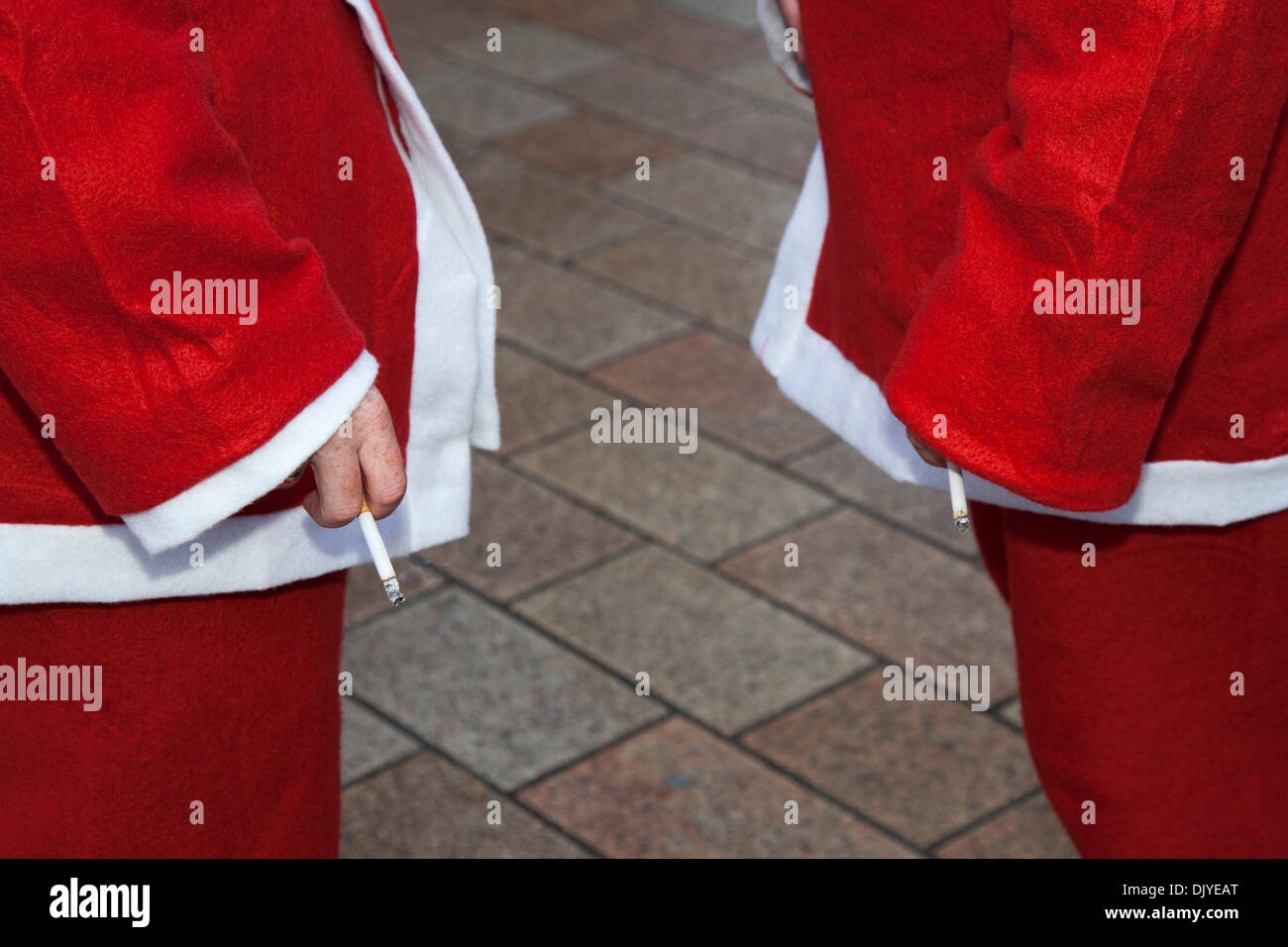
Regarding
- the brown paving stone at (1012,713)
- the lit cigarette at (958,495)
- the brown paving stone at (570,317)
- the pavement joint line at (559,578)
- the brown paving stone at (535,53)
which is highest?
the brown paving stone at (535,53)

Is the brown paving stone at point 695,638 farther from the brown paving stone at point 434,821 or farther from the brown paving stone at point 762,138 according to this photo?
the brown paving stone at point 762,138

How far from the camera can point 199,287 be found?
5.00 feet

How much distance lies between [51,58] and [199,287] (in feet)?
0.71

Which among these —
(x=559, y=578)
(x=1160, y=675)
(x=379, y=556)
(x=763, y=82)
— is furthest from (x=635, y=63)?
(x=379, y=556)

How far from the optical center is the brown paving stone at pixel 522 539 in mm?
3924

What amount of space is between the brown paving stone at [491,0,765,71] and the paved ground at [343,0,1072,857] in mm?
1321

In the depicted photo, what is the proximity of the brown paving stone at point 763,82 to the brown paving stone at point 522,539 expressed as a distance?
8.49ft

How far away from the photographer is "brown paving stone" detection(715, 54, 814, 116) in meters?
6.39

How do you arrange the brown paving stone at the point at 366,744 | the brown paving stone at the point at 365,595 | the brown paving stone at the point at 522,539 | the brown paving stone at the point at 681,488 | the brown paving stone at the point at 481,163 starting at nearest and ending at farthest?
the brown paving stone at the point at 366,744 → the brown paving stone at the point at 365,595 → the brown paving stone at the point at 522,539 → the brown paving stone at the point at 681,488 → the brown paving stone at the point at 481,163

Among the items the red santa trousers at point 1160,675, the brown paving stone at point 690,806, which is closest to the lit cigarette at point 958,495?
the red santa trousers at point 1160,675

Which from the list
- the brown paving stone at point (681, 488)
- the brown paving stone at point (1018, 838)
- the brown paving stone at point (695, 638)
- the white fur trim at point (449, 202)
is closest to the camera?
the white fur trim at point (449, 202)

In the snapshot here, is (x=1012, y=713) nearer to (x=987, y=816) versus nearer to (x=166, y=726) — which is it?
(x=987, y=816)
